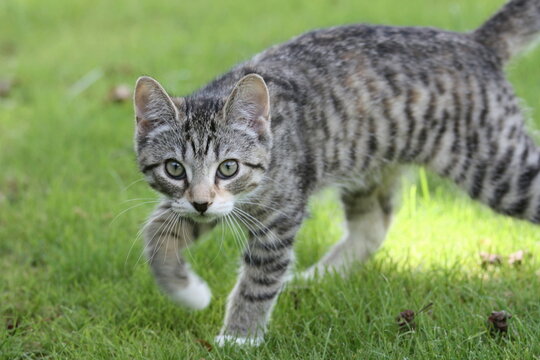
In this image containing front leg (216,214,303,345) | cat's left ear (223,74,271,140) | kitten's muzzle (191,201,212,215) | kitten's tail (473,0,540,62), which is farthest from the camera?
kitten's tail (473,0,540,62)

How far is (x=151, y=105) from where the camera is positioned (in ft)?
11.7

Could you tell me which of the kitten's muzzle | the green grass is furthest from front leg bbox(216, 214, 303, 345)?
the kitten's muzzle

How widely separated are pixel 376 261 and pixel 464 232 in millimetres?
734

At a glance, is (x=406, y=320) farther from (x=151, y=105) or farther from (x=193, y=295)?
(x=151, y=105)

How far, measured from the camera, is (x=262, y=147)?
361cm

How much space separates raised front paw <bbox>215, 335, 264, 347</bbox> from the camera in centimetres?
350

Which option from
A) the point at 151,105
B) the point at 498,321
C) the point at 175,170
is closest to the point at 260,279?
the point at 175,170

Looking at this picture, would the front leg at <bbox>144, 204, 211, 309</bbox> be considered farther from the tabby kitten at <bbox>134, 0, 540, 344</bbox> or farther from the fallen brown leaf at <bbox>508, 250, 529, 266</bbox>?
the fallen brown leaf at <bbox>508, 250, 529, 266</bbox>

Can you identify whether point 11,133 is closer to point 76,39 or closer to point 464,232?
point 76,39

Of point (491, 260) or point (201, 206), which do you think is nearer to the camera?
point (201, 206)

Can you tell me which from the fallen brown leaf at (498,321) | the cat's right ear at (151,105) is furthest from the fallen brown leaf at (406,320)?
the cat's right ear at (151,105)

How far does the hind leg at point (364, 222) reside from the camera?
4.53 m

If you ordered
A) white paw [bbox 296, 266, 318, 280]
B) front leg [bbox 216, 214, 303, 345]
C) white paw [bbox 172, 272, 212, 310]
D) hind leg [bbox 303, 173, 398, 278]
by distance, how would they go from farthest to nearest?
hind leg [bbox 303, 173, 398, 278], white paw [bbox 296, 266, 318, 280], white paw [bbox 172, 272, 212, 310], front leg [bbox 216, 214, 303, 345]

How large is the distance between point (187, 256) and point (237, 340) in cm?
99
